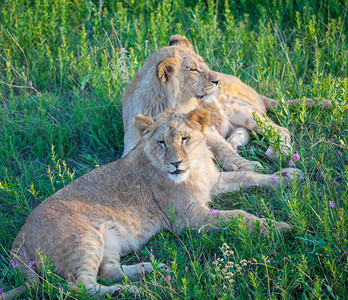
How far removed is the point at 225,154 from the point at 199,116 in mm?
921

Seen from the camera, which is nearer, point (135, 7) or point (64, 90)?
point (64, 90)

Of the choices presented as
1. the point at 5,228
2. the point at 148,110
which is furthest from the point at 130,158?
the point at 5,228

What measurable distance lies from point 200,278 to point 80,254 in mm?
911

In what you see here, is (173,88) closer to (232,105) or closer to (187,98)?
(187,98)

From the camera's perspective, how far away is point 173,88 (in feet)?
16.3

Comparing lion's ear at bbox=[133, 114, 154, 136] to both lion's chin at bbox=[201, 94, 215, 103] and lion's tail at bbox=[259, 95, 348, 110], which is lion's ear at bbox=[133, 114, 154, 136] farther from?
lion's tail at bbox=[259, 95, 348, 110]

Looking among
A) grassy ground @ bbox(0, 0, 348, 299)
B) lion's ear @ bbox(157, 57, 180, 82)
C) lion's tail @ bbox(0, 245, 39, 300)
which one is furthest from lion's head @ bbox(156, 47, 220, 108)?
lion's tail @ bbox(0, 245, 39, 300)

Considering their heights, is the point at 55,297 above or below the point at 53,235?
below

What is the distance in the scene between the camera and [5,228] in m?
4.30

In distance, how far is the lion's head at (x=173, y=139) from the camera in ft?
12.7

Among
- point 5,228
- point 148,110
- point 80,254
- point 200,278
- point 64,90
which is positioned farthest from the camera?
point 64,90

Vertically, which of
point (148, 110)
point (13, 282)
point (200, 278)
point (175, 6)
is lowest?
point (13, 282)

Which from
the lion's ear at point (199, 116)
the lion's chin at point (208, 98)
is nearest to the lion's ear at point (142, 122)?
the lion's ear at point (199, 116)

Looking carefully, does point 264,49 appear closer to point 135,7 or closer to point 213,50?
point 213,50
